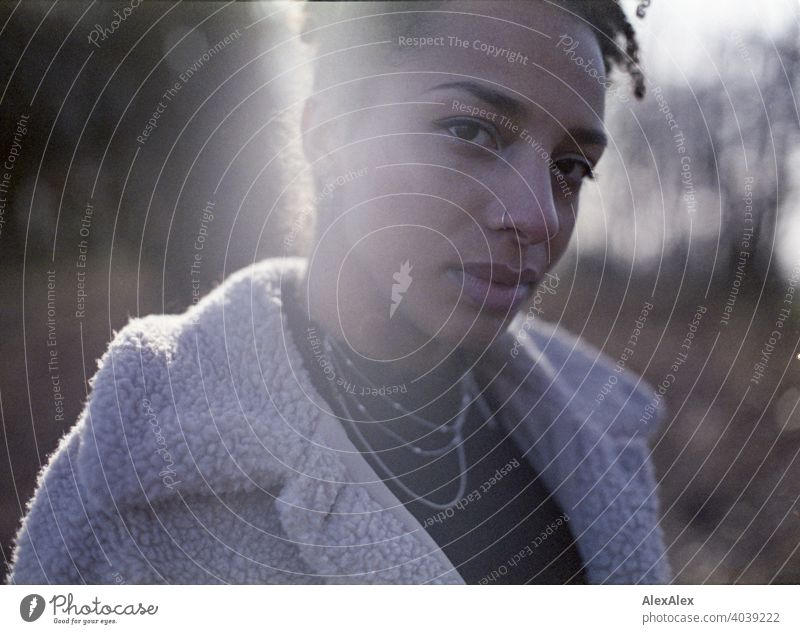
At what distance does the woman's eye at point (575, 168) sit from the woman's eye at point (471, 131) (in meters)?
0.07

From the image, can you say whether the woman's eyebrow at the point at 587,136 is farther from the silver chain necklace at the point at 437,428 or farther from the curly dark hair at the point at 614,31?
the silver chain necklace at the point at 437,428

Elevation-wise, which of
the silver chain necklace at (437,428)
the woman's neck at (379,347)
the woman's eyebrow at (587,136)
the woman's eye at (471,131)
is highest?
the woman's eye at (471,131)

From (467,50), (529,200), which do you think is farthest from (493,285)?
(467,50)

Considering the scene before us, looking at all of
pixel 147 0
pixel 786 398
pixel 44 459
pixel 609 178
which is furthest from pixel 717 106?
pixel 44 459

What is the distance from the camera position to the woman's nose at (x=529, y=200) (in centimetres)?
56

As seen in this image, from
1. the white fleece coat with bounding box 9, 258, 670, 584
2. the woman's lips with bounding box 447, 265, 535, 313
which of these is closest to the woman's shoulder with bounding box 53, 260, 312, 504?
the white fleece coat with bounding box 9, 258, 670, 584

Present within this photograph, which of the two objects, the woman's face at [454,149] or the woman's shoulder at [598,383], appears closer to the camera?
the woman's face at [454,149]

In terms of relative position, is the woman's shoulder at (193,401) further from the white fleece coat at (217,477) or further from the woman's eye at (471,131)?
the woman's eye at (471,131)

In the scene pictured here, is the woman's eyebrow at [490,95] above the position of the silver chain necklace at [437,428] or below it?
above

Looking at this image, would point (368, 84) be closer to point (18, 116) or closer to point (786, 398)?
point (18, 116)

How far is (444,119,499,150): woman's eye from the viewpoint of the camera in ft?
1.78

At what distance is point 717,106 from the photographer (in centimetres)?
64

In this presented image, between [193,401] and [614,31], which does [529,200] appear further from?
[193,401]

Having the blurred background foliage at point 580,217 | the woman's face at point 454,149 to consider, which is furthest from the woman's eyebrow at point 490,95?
the blurred background foliage at point 580,217
